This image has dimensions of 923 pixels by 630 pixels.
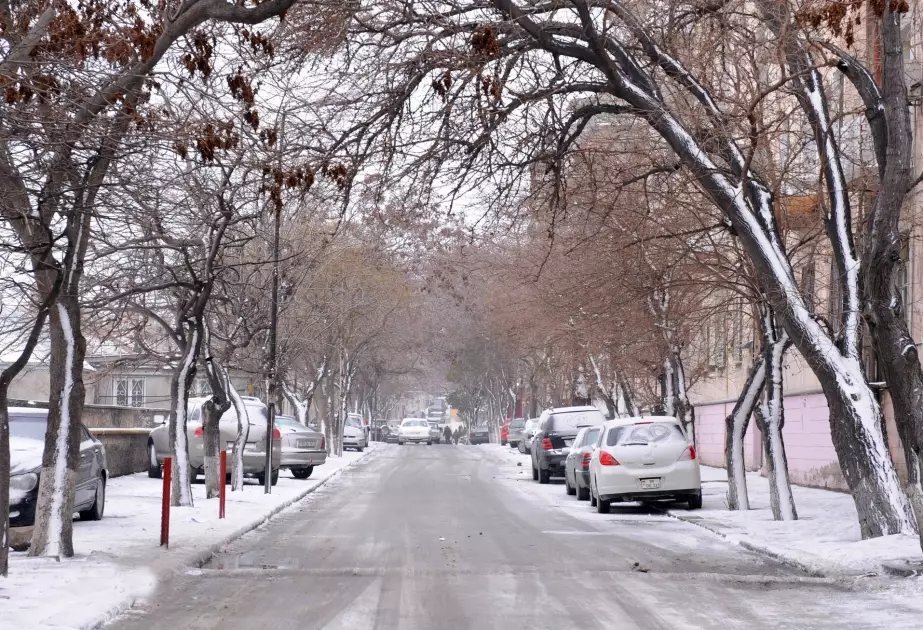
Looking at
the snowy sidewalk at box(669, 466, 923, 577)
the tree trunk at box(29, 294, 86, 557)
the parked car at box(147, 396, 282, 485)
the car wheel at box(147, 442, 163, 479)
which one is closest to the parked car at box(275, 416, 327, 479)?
the parked car at box(147, 396, 282, 485)

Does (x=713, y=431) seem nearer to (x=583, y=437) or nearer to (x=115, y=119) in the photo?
(x=583, y=437)

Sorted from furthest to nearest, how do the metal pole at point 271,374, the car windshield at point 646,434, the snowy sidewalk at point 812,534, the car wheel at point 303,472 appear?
1. the car wheel at point 303,472
2. the metal pole at point 271,374
3. the car windshield at point 646,434
4. the snowy sidewalk at point 812,534

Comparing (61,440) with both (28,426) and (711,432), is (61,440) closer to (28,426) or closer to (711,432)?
(28,426)

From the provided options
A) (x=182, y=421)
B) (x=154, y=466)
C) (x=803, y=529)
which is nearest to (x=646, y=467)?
(x=803, y=529)

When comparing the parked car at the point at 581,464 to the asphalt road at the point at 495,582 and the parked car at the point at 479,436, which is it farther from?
the parked car at the point at 479,436

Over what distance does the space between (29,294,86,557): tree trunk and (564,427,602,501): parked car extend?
11.5 meters

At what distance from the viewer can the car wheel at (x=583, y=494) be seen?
23.9 m


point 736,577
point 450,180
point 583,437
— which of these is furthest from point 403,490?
point 736,577

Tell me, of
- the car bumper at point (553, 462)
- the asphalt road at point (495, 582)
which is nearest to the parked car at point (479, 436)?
the car bumper at point (553, 462)

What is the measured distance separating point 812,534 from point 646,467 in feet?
16.0

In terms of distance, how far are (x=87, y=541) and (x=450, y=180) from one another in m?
6.04

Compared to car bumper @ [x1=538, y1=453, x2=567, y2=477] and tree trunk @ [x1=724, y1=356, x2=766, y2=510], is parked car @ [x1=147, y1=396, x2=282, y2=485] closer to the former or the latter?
car bumper @ [x1=538, y1=453, x2=567, y2=477]

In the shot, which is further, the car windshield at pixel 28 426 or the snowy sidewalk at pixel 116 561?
the car windshield at pixel 28 426

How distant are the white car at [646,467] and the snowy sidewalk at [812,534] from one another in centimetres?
52
